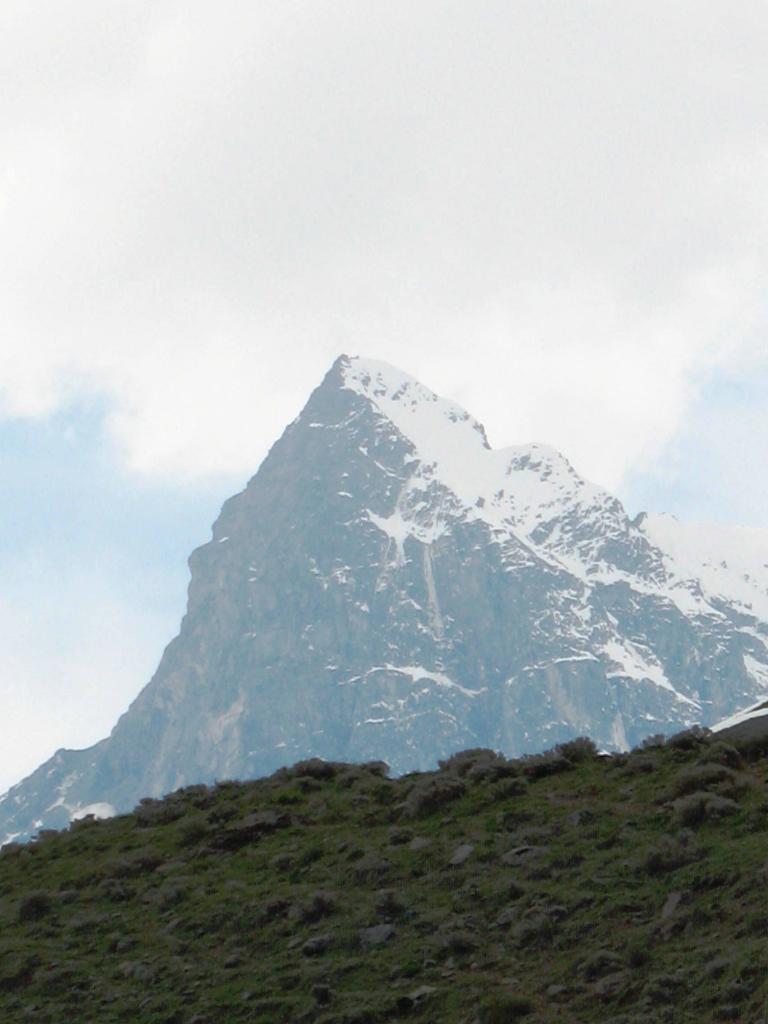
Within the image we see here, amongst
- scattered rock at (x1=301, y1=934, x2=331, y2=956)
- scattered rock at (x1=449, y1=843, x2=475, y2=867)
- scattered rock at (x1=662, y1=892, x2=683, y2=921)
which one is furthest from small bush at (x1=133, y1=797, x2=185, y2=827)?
scattered rock at (x1=662, y1=892, x2=683, y2=921)

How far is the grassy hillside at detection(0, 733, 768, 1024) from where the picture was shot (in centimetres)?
2086

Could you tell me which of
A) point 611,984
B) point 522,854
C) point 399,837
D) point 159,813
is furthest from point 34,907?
point 611,984

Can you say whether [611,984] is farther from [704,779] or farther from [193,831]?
[193,831]

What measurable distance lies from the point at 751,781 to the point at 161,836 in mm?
12692

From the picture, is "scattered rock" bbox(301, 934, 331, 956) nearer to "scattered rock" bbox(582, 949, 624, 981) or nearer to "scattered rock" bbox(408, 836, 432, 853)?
"scattered rock" bbox(408, 836, 432, 853)

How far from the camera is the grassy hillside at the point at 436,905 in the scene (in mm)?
20859

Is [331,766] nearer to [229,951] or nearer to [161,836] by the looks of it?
[161,836]

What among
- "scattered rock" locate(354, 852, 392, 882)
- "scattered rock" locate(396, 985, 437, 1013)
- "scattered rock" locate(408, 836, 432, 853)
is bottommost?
"scattered rock" locate(396, 985, 437, 1013)

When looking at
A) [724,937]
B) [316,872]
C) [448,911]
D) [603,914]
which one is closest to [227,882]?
[316,872]

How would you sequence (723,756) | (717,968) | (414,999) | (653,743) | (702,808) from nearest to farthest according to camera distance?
(717,968), (414,999), (702,808), (723,756), (653,743)

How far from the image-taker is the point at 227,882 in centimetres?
2816

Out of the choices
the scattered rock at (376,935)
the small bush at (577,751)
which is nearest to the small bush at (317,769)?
the small bush at (577,751)

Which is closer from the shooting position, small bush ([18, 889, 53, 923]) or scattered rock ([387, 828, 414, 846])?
scattered rock ([387, 828, 414, 846])

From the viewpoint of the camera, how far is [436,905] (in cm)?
2475
